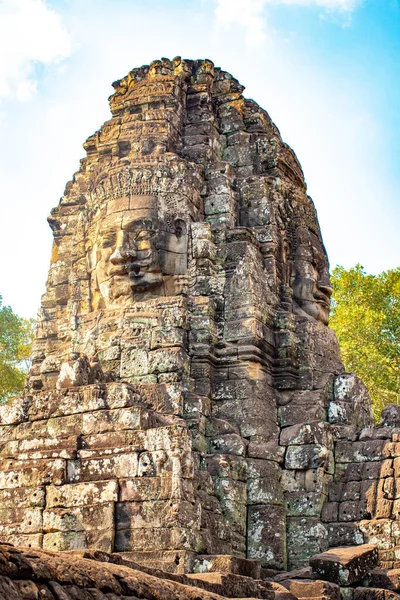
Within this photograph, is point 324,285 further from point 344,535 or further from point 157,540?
point 157,540

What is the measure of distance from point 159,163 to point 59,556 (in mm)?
8515

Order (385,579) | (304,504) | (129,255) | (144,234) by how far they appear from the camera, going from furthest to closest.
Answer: (144,234) < (129,255) < (304,504) < (385,579)

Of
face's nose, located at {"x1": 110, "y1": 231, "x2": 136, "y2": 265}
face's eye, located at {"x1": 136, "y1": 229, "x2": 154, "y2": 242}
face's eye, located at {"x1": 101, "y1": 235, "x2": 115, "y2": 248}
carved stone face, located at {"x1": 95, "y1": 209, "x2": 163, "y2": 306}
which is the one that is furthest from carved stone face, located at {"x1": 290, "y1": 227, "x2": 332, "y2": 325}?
face's eye, located at {"x1": 101, "y1": 235, "x2": 115, "y2": 248}

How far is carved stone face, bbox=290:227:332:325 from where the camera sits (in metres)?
15.2

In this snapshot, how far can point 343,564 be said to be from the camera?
1065 cm

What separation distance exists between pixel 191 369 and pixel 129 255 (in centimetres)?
194

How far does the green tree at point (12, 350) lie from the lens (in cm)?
2584

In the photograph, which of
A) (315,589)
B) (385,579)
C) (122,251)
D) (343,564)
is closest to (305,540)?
(385,579)

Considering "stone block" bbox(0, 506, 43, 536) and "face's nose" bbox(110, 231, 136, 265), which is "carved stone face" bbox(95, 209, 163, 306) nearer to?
"face's nose" bbox(110, 231, 136, 265)

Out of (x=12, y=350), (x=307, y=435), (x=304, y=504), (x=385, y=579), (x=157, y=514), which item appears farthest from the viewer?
(x=12, y=350)

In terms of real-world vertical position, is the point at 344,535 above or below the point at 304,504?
below

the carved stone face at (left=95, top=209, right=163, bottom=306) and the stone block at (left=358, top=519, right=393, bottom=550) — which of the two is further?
the carved stone face at (left=95, top=209, right=163, bottom=306)

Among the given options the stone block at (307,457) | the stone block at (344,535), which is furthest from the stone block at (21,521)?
the stone block at (344,535)

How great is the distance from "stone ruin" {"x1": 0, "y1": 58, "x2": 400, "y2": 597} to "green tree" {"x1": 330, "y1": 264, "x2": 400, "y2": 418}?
→ 28.1 ft
